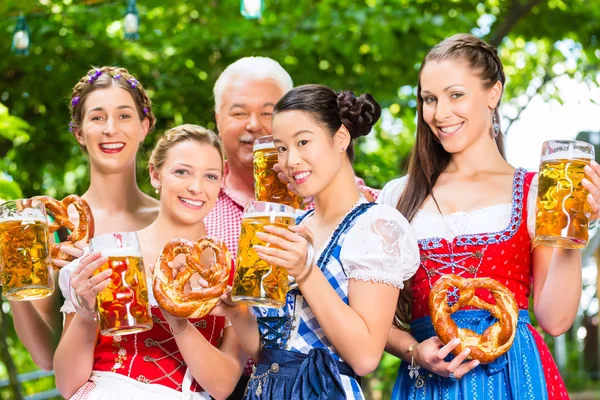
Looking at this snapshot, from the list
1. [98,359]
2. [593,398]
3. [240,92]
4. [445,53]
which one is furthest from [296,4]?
[593,398]

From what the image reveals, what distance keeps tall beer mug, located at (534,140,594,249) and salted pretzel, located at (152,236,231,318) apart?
930 millimetres

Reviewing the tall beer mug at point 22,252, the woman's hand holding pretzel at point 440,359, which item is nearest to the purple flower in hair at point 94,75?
the tall beer mug at point 22,252

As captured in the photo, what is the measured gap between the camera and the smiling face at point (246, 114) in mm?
3650

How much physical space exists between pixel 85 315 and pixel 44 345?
795 millimetres

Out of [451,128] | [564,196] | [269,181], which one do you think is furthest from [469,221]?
[269,181]

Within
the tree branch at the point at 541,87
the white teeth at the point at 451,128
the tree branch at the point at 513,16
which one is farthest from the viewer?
the tree branch at the point at 541,87

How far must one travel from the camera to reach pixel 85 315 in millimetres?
2615

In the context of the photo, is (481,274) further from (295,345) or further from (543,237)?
(295,345)

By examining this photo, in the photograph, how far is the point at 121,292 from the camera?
244 cm

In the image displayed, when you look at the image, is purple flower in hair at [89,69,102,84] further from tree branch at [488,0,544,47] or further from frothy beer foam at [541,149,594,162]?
tree branch at [488,0,544,47]

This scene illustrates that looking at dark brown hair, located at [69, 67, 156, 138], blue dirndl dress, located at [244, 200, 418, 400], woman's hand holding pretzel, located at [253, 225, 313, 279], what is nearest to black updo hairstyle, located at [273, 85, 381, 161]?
blue dirndl dress, located at [244, 200, 418, 400]

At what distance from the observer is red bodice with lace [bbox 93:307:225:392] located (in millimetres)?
2834

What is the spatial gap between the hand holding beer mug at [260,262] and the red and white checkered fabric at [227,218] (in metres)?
1.07

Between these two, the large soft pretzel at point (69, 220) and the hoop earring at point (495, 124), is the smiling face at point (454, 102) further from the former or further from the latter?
the large soft pretzel at point (69, 220)
